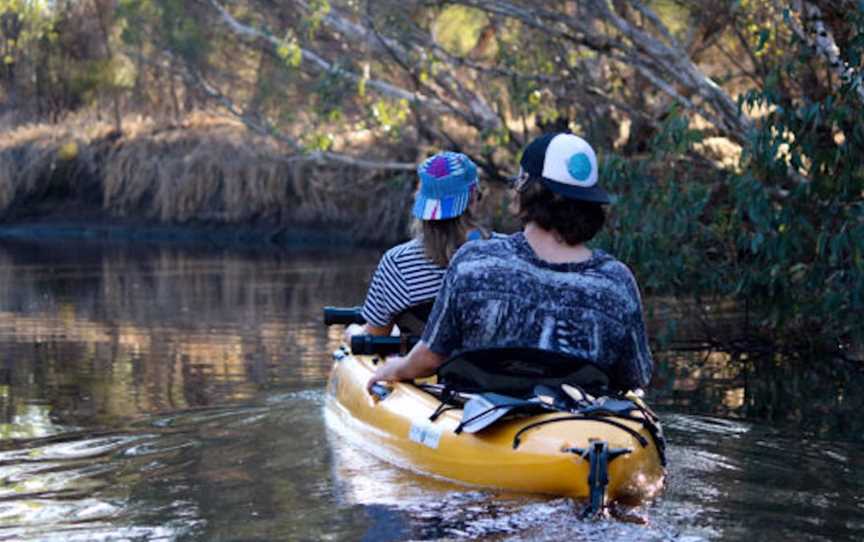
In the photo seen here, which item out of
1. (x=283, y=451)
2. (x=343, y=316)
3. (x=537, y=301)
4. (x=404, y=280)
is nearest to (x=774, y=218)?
(x=343, y=316)

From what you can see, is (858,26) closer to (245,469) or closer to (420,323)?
(420,323)

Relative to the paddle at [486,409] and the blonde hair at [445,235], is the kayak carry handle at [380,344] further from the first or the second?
the paddle at [486,409]

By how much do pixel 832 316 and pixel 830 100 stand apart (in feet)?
6.47

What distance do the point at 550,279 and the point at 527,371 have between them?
0.38 m

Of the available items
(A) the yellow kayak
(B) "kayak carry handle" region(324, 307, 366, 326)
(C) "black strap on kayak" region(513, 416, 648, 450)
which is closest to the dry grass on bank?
(B) "kayak carry handle" region(324, 307, 366, 326)

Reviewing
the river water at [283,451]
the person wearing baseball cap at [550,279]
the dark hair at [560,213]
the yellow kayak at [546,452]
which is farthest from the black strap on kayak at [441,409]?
the dark hair at [560,213]

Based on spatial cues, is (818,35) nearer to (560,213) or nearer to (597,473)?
(560,213)

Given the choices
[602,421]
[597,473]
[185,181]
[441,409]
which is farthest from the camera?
[185,181]

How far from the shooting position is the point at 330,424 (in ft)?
28.5

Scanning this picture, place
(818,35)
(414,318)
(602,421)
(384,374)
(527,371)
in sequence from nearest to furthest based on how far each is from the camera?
1. (602,421)
2. (527,371)
3. (384,374)
4. (414,318)
5. (818,35)

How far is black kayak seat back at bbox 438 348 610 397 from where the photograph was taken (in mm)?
6406

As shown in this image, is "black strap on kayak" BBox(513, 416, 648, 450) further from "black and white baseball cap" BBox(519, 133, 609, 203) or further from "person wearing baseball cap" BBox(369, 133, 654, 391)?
"black and white baseball cap" BBox(519, 133, 609, 203)

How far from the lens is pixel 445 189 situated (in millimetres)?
7680

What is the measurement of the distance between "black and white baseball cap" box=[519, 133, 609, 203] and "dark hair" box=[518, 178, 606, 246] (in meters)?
0.03
